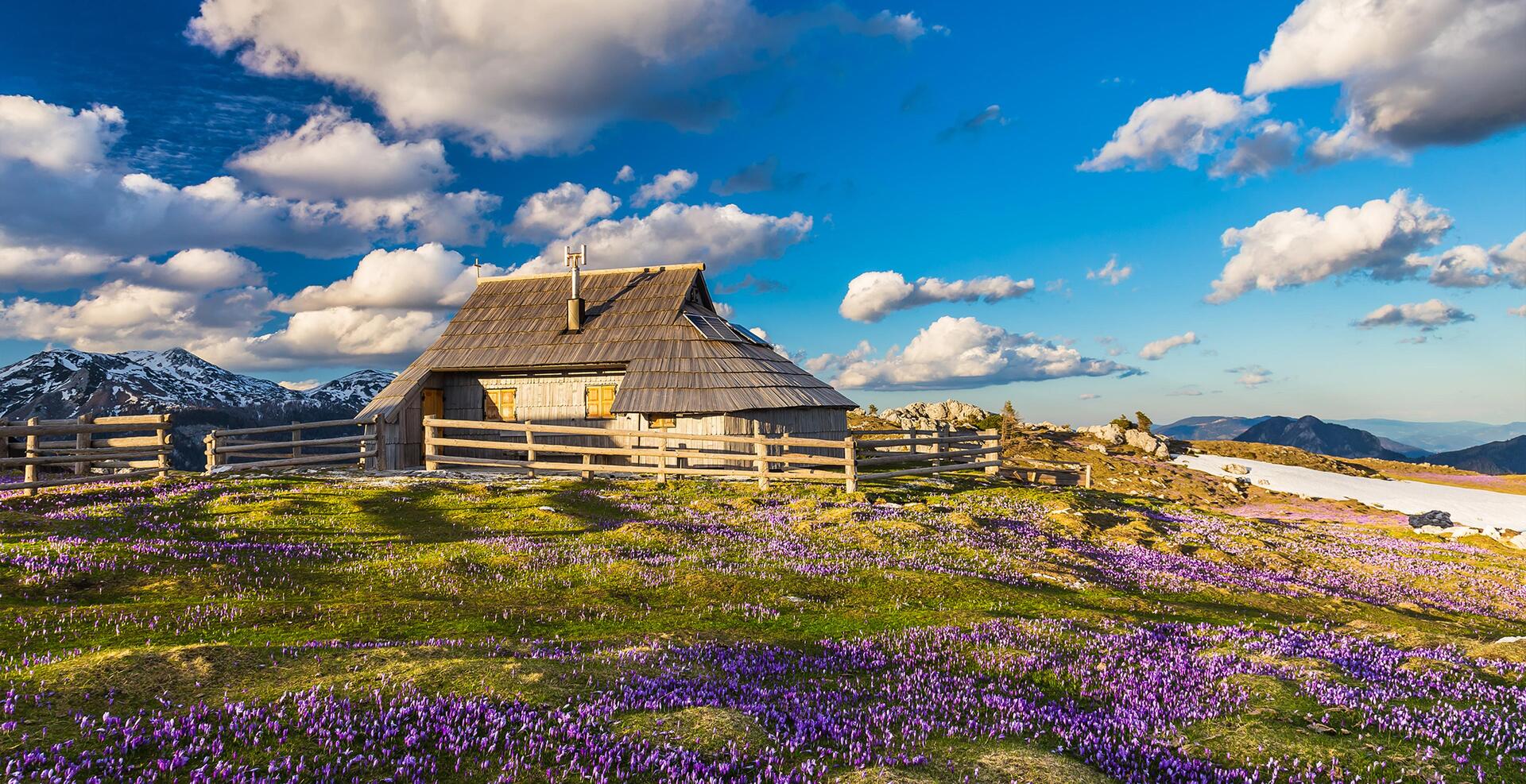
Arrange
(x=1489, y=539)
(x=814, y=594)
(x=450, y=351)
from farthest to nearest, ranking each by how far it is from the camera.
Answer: (x=450, y=351) < (x=1489, y=539) < (x=814, y=594)

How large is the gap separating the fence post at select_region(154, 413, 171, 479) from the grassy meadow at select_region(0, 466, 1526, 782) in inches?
293

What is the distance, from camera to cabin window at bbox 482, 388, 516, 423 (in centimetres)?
3500

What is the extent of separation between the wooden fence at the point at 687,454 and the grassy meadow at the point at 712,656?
826 centimetres

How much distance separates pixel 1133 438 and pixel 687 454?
1553 inches

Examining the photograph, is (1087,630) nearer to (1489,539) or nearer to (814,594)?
(814,594)

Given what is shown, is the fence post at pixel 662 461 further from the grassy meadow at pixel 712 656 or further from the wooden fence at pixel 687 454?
the grassy meadow at pixel 712 656

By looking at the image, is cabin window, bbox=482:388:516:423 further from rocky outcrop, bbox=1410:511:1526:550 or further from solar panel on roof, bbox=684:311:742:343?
rocky outcrop, bbox=1410:511:1526:550

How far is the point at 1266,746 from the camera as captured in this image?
16.9 feet

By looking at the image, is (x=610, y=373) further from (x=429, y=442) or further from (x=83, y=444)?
(x=83, y=444)

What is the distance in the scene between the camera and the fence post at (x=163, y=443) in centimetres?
2320

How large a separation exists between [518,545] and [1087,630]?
937 centimetres

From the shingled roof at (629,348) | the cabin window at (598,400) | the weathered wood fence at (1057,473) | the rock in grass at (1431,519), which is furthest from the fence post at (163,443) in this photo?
the rock in grass at (1431,519)

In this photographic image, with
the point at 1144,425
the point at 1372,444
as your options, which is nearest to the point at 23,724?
the point at 1144,425

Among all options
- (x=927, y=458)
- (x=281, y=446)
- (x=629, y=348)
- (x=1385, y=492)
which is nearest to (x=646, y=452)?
(x=629, y=348)
